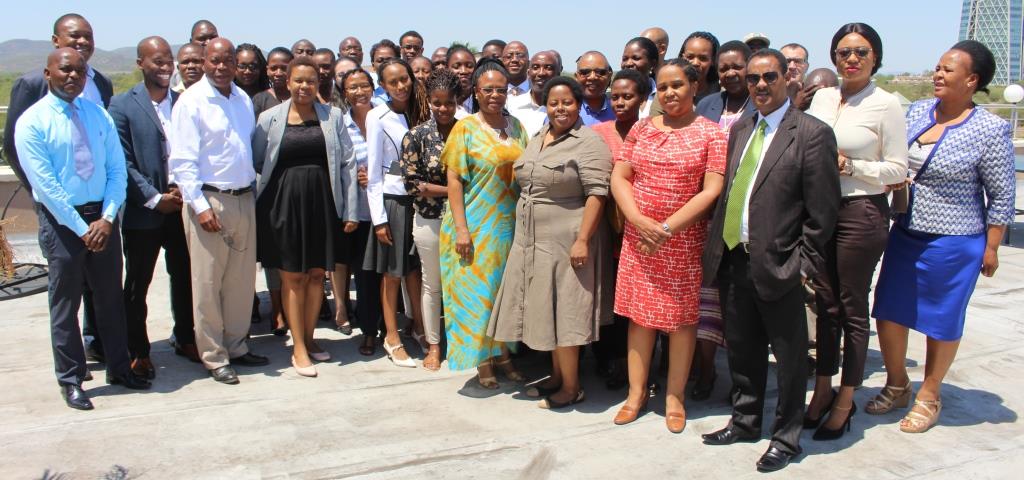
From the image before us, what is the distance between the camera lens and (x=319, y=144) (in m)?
5.29

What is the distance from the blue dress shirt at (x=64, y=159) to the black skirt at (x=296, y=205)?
0.90 meters

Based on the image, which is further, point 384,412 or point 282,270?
point 282,270

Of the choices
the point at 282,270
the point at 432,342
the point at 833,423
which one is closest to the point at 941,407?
the point at 833,423

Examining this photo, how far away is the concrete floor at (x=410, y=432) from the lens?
3.95 m

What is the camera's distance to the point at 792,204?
12.5 feet

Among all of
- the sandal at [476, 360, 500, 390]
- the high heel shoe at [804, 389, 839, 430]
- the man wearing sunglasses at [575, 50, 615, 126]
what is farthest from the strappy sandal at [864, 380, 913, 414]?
the man wearing sunglasses at [575, 50, 615, 126]

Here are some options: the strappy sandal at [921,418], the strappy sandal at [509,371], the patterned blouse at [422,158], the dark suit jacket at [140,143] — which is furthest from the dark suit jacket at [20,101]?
the strappy sandal at [921,418]

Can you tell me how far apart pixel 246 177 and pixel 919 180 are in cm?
386

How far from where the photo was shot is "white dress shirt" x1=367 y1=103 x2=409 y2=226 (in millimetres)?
5336

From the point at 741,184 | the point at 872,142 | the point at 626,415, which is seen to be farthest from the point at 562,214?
the point at 872,142

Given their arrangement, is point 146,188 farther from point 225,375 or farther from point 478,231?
point 478,231

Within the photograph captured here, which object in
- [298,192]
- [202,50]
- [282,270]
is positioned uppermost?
[202,50]

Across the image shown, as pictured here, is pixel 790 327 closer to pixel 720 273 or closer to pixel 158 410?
pixel 720 273

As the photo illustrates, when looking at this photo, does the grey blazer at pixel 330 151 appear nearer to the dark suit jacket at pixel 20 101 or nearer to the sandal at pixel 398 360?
the sandal at pixel 398 360
